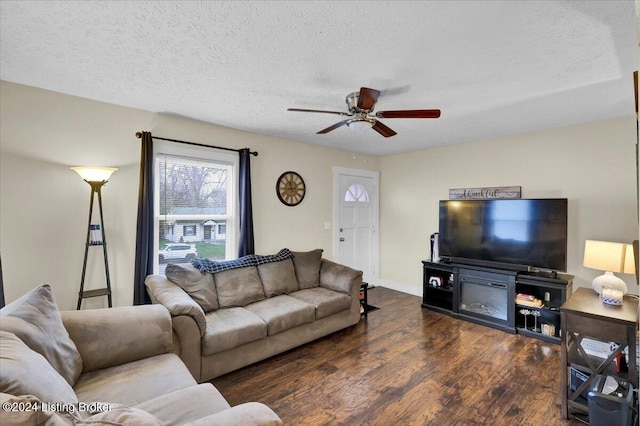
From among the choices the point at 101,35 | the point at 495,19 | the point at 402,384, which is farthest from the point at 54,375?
the point at 495,19

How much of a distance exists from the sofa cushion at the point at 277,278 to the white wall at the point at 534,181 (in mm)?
2361

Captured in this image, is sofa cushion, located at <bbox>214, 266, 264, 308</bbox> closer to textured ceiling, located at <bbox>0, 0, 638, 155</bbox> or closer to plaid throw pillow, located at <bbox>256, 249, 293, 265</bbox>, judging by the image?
plaid throw pillow, located at <bbox>256, 249, 293, 265</bbox>

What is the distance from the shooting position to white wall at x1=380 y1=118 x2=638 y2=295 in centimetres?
307

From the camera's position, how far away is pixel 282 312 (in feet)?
9.13

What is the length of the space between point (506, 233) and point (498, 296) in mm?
807

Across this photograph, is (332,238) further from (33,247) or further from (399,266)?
(33,247)

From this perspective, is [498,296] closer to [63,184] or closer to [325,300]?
[325,300]

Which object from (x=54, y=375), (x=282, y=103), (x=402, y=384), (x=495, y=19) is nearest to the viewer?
(x=54, y=375)

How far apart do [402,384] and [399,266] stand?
2875 mm

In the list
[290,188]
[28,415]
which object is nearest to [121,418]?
[28,415]

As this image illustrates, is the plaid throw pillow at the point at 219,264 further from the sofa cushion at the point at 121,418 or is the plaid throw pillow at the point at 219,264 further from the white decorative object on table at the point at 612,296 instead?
the white decorative object on table at the point at 612,296

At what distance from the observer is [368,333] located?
334 cm

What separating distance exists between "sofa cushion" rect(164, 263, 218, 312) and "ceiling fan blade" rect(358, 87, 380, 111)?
2230 millimetres

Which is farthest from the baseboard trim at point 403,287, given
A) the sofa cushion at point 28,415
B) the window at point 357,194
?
the sofa cushion at point 28,415
